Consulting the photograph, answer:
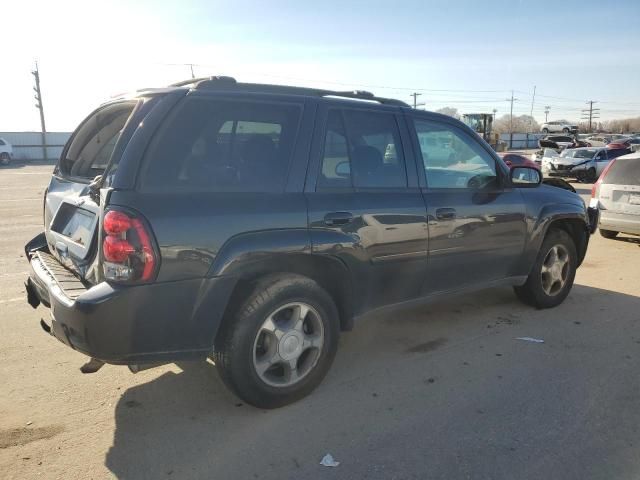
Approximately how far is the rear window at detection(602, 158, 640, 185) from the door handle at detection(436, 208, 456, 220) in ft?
19.5

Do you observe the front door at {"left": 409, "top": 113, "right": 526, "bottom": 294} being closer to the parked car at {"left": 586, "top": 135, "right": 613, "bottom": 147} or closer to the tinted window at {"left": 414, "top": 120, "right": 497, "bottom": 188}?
the tinted window at {"left": 414, "top": 120, "right": 497, "bottom": 188}

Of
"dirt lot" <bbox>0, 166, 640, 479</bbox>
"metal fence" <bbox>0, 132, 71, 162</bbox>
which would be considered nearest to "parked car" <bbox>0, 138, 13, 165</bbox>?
"metal fence" <bbox>0, 132, 71, 162</bbox>

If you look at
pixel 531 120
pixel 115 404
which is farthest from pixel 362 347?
pixel 531 120

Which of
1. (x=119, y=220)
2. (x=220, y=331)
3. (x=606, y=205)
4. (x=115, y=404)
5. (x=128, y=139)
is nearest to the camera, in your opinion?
(x=119, y=220)

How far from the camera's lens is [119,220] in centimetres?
271

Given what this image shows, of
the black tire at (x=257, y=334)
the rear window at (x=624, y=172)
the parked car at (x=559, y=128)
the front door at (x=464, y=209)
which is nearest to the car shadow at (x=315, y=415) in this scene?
the black tire at (x=257, y=334)

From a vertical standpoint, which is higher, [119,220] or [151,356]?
[119,220]

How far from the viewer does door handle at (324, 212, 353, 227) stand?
338 cm

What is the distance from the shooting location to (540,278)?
16.9 feet

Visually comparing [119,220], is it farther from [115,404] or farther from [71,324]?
[115,404]

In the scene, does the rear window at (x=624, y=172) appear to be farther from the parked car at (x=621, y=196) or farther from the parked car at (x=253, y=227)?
the parked car at (x=253, y=227)

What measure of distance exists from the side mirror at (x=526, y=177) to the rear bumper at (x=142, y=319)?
2.99m

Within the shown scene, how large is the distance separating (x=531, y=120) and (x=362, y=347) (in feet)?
439

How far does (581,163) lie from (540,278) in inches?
779
